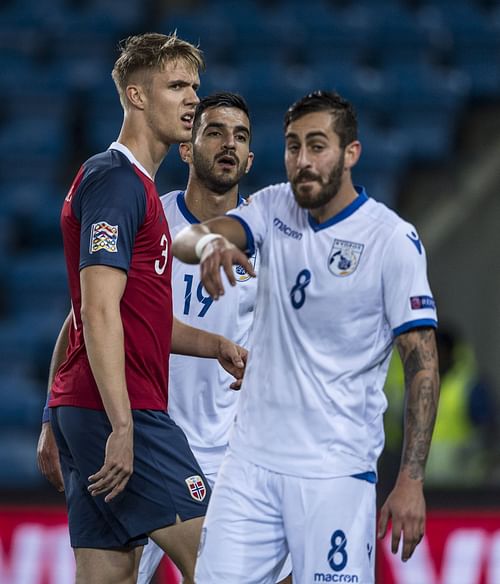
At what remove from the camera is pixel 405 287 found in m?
3.81

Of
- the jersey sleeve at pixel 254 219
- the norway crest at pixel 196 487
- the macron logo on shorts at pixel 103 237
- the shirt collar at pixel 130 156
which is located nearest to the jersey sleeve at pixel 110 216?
the macron logo on shorts at pixel 103 237

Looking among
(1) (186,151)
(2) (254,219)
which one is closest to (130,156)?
(2) (254,219)

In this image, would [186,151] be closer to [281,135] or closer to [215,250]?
[215,250]

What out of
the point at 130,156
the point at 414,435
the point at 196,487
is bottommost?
the point at 196,487

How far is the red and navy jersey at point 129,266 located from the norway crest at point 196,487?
252mm

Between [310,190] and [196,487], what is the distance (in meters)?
1.01

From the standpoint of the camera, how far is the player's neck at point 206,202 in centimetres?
489

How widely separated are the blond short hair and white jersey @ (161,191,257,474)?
2.45 ft

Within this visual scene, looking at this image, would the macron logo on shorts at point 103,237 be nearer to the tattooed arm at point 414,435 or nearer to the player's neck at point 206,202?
the tattooed arm at point 414,435

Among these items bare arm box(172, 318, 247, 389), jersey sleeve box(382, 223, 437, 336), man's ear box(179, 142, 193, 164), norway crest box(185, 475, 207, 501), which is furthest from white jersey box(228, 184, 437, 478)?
man's ear box(179, 142, 193, 164)

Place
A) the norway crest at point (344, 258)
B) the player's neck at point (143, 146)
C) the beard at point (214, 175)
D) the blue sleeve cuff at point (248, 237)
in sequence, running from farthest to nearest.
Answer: the beard at point (214, 175) < the player's neck at point (143, 146) < the blue sleeve cuff at point (248, 237) < the norway crest at point (344, 258)

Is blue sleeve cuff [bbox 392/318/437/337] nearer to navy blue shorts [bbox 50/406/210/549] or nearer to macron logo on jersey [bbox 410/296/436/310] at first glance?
macron logo on jersey [bbox 410/296/436/310]

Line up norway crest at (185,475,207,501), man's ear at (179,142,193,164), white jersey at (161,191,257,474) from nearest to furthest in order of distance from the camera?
norway crest at (185,475,207,501)
white jersey at (161,191,257,474)
man's ear at (179,142,193,164)

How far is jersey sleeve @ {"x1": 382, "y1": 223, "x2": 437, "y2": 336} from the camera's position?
12.4ft
